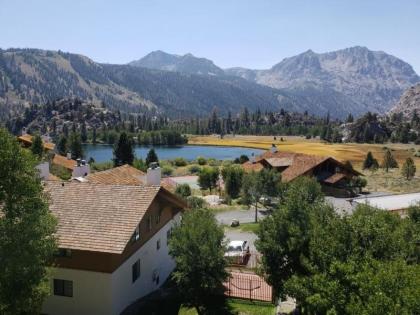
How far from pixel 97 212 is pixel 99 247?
270cm

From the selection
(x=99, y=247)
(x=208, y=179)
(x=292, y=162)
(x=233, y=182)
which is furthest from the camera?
(x=292, y=162)

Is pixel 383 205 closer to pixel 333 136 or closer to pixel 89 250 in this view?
pixel 89 250

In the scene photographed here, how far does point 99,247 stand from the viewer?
73.4ft

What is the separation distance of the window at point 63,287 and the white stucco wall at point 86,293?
0.68ft

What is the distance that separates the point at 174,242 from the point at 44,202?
728cm

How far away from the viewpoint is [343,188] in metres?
68.5

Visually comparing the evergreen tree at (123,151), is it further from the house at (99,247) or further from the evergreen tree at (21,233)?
the evergreen tree at (21,233)

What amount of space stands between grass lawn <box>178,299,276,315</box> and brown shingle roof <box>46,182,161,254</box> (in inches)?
243

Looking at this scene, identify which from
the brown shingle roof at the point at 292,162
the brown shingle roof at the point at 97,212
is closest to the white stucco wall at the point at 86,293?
the brown shingle roof at the point at 97,212

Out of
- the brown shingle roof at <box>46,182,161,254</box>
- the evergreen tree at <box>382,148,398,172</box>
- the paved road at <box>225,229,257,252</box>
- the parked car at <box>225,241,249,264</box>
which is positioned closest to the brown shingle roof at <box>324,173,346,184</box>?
the paved road at <box>225,229,257,252</box>

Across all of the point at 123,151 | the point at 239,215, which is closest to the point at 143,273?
the point at 239,215

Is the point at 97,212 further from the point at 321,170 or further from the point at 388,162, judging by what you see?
the point at 388,162

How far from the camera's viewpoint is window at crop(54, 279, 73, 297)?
2380cm

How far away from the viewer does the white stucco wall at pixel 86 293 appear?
908 inches
